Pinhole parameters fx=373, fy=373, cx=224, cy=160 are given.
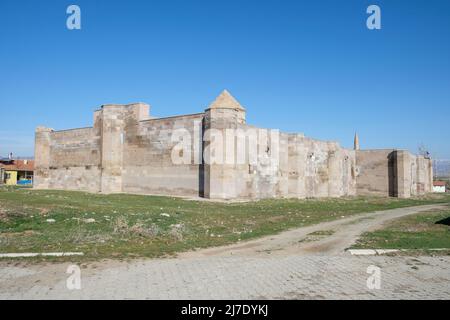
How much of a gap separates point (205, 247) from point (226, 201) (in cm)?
1392

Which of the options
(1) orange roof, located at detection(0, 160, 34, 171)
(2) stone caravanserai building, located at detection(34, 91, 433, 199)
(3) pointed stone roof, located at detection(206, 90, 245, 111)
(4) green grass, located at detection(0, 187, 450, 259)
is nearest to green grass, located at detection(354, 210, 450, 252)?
(4) green grass, located at detection(0, 187, 450, 259)

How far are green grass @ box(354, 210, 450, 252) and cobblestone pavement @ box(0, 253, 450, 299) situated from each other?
1.62 meters

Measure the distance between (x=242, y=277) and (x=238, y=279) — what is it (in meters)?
0.16

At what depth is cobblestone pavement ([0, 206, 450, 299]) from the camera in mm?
5582

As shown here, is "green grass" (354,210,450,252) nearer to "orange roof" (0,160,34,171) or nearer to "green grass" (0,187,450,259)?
"green grass" (0,187,450,259)

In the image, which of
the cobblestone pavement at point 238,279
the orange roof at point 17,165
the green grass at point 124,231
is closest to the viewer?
the cobblestone pavement at point 238,279

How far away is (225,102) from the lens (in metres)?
25.3

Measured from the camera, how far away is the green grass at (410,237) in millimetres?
9758

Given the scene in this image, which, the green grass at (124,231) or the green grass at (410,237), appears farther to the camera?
the green grass at (410,237)

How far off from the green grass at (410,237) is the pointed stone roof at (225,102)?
13.6m

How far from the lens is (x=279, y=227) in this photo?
13.1 m

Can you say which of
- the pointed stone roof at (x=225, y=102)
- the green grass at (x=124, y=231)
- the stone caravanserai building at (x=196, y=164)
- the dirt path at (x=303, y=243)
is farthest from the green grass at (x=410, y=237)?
the pointed stone roof at (x=225, y=102)

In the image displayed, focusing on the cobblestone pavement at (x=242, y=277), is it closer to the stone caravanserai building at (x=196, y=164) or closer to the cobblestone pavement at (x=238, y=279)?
the cobblestone pavement at (x=238, y=279)
